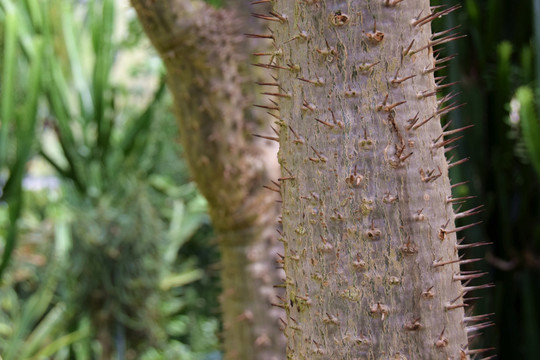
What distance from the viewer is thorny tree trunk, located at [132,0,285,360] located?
72.8 inches

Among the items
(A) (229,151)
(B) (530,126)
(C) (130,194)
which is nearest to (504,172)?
(B) (530,126)

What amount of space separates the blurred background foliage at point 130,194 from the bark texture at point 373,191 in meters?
0.42

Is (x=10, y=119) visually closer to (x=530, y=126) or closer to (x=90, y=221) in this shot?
(x=90, y=221)

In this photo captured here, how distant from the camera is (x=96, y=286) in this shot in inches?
114

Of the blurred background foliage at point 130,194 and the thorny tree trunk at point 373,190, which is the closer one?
the thorny tree trunk at point 373,190

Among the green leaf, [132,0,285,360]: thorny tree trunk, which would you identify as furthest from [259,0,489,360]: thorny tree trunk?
[132,0,285,360]: thorny tree trunk

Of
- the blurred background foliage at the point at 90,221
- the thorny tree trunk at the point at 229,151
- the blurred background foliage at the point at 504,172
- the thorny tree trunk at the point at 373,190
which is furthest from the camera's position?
the blurred background foliage at the point at 90,221

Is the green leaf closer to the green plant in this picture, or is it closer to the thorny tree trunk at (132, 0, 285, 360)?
the thorny tree trunk at (132, 0, 285, 360)

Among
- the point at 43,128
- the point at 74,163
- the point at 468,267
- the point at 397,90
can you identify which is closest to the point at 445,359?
the point at 397,90

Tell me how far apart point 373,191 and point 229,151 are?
1.22 metres

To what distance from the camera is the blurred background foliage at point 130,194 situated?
2045mm

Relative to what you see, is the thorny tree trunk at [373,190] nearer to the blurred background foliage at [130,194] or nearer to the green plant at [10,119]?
the blurred background foliage at [130,194]

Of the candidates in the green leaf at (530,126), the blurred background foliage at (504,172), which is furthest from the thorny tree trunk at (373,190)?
the blurred background foliage at (504,172)

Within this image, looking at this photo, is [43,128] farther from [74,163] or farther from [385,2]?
[385,2]
